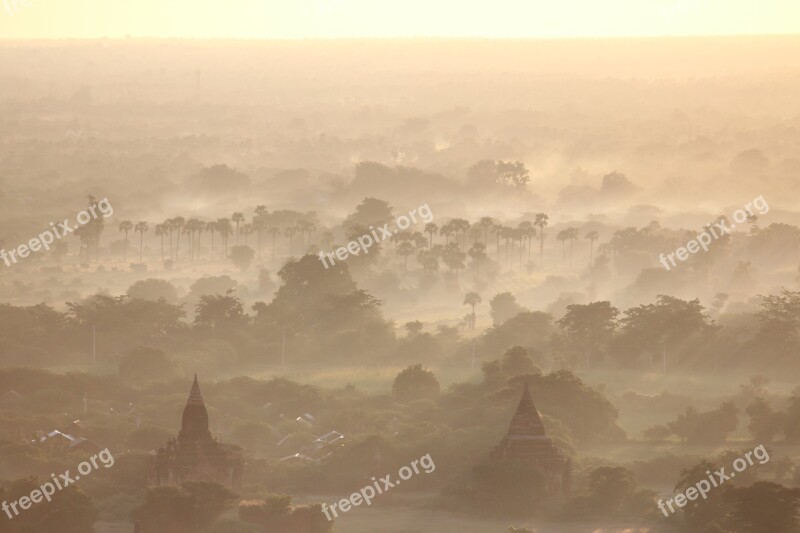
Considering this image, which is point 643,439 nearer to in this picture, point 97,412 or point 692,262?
point 97,412

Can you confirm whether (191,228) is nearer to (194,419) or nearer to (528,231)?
(528,231)

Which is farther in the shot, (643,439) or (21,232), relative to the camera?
(21,232)

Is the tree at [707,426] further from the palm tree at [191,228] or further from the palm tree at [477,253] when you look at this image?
the palm tree at [191,228]

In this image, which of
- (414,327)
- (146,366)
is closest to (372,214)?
(414,327)

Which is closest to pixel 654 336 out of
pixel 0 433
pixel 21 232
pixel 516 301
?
pixel 516 301

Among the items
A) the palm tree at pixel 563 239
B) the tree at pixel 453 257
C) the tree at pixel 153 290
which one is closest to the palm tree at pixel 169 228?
the tree at pixel 153 290

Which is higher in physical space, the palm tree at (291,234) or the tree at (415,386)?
the palm tree at (291,234)
